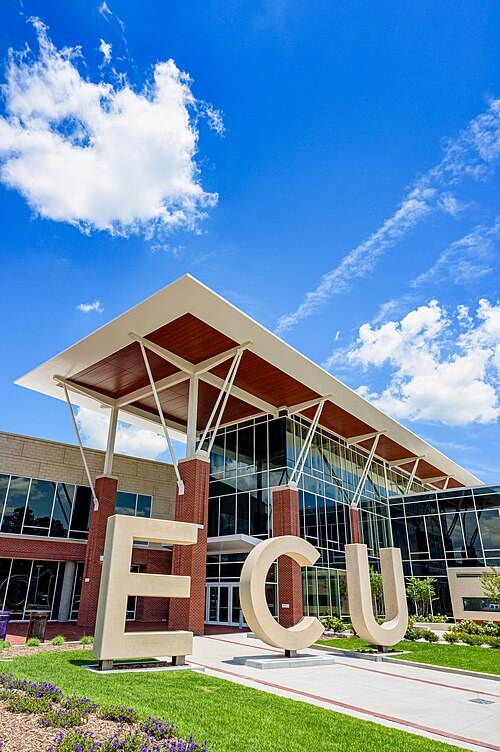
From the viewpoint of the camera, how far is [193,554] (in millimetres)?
23422

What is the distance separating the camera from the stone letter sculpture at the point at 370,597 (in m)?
17.5

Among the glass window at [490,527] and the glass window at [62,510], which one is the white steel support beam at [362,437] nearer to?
the glass window at [490,527]

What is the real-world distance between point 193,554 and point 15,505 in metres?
11.6

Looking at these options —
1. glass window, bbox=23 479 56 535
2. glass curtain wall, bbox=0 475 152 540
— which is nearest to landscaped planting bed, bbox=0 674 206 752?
glass curtain wall, bbox=0 475 152 540

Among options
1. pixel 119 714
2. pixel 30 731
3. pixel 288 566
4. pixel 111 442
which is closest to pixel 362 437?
pixel 288 566

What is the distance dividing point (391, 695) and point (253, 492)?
19154mm

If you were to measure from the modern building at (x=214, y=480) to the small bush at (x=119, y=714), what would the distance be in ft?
50.8

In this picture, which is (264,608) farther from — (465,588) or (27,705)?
(465,588)

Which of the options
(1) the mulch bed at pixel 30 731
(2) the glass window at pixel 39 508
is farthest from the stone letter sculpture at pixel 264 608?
(2) the glass window at pixel 39 508

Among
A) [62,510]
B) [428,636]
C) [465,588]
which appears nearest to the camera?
[428,636]

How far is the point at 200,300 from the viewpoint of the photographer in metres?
21.5

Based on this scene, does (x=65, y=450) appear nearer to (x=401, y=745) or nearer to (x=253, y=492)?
(x=253, y=492)

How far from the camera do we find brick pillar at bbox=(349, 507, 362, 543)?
3338 centimetres

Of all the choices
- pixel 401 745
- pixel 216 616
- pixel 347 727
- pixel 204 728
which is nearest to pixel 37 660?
pixel 204 728
